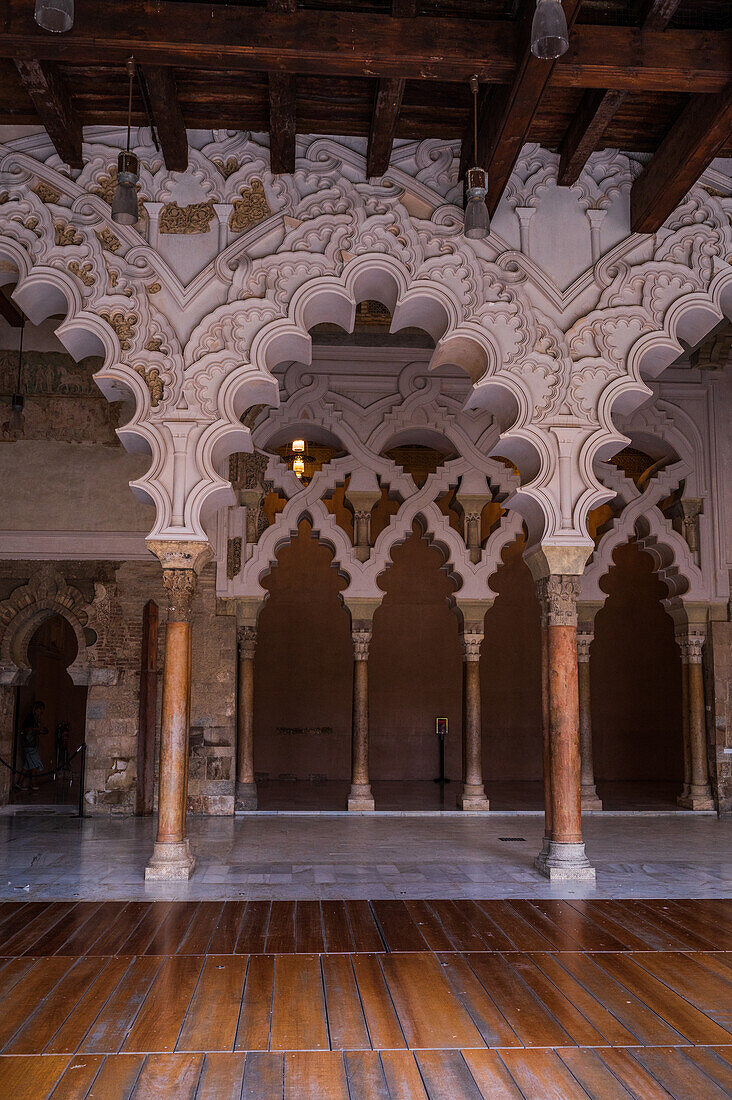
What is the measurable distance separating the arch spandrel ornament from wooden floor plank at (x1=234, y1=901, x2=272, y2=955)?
96.3 inches

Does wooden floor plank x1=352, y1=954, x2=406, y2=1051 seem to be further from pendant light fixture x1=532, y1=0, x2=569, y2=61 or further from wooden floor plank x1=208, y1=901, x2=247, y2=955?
pendant light fixture x1=532, y1=0, x2=569, y2=61

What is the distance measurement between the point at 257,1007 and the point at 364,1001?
16.8 inches

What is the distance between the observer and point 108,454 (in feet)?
32.9

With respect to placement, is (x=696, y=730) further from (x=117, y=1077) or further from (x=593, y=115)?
(x=117, y=1077)

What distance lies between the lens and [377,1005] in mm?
3701

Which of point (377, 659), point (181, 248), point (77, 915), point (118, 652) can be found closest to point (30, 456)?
point (118, 652)

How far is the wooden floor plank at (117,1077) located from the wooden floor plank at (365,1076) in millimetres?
693

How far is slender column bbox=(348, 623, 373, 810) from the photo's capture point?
33.4ft

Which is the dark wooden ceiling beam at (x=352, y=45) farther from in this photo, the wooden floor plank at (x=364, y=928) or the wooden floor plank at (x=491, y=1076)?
the wooden floor plank at (x=491, y=1076)

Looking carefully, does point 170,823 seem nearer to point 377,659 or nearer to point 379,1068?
point 379,1068

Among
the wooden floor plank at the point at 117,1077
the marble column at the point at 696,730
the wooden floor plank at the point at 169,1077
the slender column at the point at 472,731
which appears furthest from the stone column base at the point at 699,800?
the wooden floor plank at the point at 117,1077

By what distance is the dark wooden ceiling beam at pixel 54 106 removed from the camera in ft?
18.5

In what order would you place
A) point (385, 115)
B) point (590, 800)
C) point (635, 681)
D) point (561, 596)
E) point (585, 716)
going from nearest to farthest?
point (385, 115), point (561, 596), point (590, 800), point (585, 716), point (635, 681)

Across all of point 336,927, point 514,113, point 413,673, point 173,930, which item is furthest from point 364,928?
point 413,673
